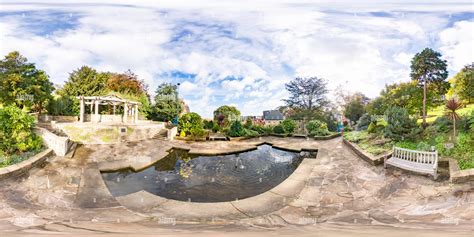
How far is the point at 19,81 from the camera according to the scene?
560 inches

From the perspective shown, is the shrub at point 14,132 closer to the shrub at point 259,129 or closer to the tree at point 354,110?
the shrub at point 259,129

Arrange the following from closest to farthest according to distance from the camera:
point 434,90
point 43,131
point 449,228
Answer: point 449,228 < point 43,131 < point 434,90

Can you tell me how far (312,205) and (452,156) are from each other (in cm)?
546

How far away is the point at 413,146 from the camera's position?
916 centimetres

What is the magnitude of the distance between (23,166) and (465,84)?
67.5ft

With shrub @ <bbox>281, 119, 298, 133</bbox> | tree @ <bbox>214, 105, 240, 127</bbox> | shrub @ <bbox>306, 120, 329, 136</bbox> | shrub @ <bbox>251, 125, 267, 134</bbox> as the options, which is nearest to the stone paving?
shrub @ <bbox>306, 120, 329, 136</bbox>

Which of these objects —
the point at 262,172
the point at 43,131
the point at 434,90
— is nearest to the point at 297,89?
the point at 434,90

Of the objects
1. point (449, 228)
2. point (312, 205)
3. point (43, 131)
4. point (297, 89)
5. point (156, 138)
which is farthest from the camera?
point (297, 89)

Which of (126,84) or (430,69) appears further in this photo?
(126,84)

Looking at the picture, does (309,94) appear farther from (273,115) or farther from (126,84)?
(126,84)

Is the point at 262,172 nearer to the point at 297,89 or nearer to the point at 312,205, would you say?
the point at 312,205

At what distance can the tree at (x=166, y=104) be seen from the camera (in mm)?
21266

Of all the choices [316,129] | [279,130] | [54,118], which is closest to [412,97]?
[316,129]

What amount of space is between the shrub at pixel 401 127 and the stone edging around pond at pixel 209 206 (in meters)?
5.48
